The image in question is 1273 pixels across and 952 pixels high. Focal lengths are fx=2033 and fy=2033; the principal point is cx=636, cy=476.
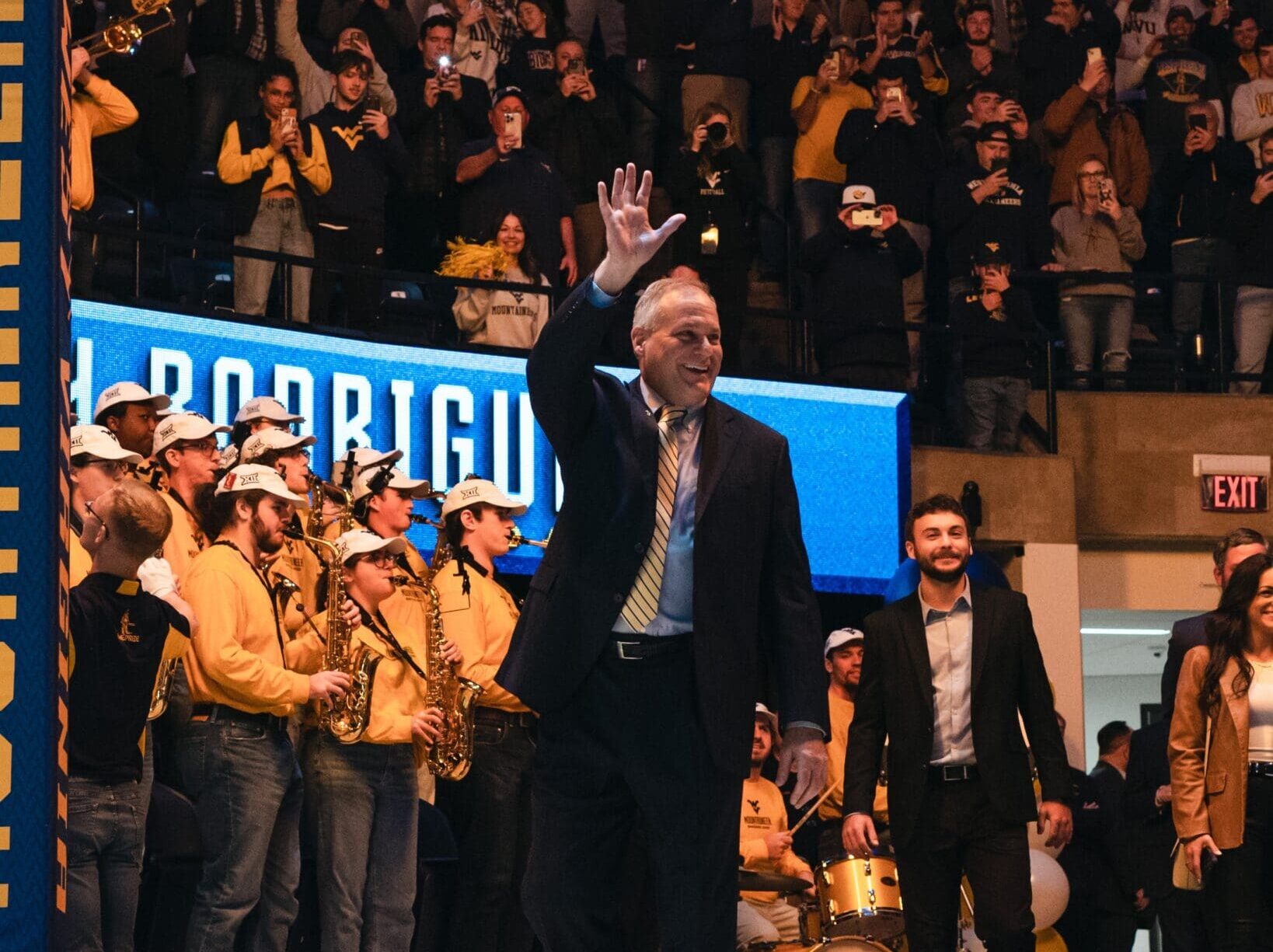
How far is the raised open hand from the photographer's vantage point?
4051mm

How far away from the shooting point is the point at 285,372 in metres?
10.1

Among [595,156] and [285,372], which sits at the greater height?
[595,156]

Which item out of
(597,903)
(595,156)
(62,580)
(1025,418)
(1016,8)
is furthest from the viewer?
(1016,8)

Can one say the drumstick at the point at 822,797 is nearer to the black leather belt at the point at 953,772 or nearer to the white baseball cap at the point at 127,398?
A: the black leather belt at the point at 953,772

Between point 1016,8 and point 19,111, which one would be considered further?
point 1016,8

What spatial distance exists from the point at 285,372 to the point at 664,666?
6210mm

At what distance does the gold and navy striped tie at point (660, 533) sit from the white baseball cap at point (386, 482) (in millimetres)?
3921

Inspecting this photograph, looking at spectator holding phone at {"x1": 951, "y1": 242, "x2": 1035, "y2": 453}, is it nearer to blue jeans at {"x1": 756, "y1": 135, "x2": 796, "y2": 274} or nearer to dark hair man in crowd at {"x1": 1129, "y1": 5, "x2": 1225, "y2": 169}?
blue jeans at {"x1": 756, "y1": 135, "x2": 796, "y2": 274}

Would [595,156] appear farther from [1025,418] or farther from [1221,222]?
[1221,222]

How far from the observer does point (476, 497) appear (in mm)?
8477

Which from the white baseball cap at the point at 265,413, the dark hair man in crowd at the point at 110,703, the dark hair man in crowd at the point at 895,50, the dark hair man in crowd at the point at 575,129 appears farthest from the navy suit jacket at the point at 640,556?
the dark hair man in crowd at the point at 895,50

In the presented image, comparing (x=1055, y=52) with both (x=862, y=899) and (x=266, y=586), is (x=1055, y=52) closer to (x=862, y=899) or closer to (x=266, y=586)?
(x=862, y=899)

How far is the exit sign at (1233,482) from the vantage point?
13656 mm

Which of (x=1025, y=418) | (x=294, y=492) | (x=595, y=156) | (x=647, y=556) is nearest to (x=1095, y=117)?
(x=1025, y=418)
